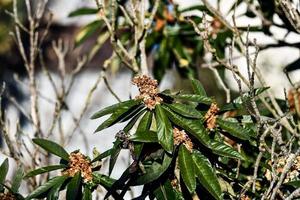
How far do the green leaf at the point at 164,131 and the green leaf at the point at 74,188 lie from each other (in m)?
0.27

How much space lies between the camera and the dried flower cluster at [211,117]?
1613 millimetres

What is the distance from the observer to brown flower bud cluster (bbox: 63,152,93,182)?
1.56m

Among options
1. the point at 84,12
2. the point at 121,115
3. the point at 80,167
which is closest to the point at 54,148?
the point at 80,167

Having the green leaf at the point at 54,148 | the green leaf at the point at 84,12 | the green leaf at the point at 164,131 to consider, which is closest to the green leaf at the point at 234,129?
the green leaf at the point at 164,131

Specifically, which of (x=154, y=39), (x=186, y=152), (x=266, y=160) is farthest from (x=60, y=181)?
(x=154, y=39)

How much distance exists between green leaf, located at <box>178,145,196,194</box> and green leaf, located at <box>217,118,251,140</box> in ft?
0.63

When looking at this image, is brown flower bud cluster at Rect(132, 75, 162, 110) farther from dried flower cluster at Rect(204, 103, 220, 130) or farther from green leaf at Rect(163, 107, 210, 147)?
dried flower cluster at Rect(204, 103, 220, 130)

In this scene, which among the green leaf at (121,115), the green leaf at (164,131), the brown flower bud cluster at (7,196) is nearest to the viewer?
the green leaf at (164,131)

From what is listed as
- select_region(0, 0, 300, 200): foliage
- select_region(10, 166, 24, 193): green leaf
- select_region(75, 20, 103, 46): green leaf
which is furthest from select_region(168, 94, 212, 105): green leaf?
select_region(75, 20, 103, 46): green leaf

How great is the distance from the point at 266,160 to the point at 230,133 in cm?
19

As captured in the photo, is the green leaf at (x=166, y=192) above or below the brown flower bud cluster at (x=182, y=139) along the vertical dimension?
below

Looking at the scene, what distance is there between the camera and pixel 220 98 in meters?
8.16

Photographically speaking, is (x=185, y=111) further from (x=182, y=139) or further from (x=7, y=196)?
(x=7, y=196)

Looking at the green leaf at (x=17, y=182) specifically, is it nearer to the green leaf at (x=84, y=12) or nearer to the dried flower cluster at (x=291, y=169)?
the dried flower cluster at (x=291, y=169)
